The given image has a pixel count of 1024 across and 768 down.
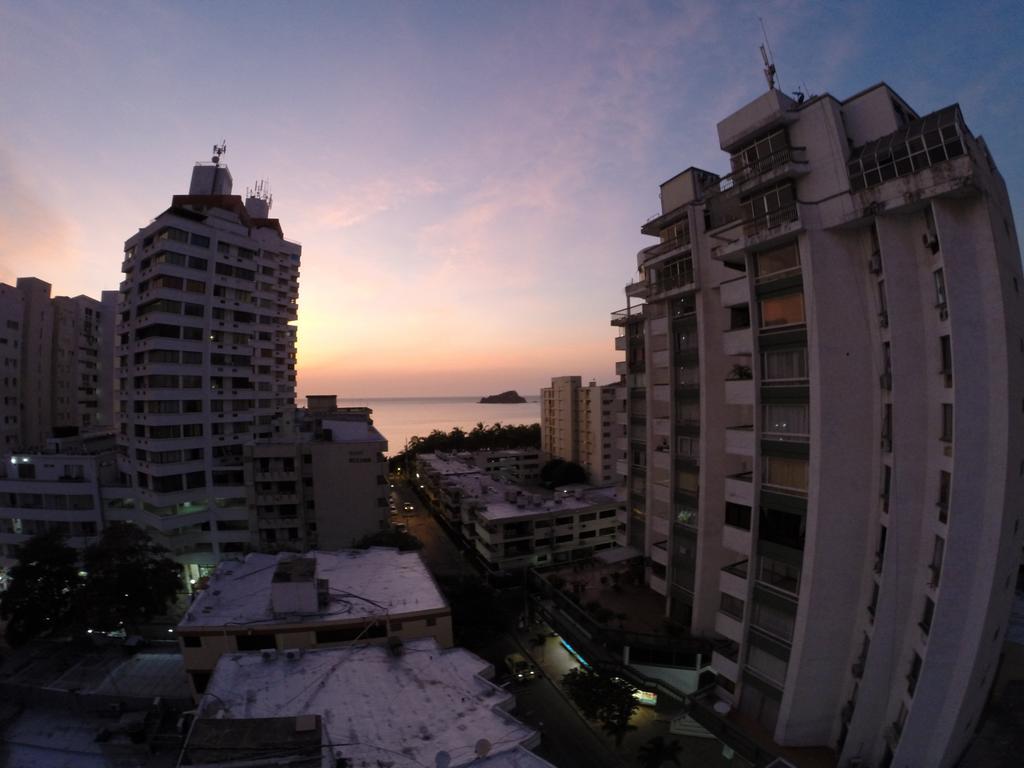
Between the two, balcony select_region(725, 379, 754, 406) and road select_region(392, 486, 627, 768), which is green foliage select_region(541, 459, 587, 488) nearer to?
road select_region(392, 486, 627, 768)

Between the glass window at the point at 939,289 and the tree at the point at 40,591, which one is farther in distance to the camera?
the tree at the point at 40,591

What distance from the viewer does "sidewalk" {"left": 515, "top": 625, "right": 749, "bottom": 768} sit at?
19.3m

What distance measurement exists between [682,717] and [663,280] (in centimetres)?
2054

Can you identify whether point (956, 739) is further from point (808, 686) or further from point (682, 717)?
point (682, 717)

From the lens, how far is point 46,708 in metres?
19.4

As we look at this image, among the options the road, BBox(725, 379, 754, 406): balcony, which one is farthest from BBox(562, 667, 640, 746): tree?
BBox(725, 379, 754, 406): balcony

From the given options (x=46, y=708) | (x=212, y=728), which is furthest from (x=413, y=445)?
(x=212, y=728)

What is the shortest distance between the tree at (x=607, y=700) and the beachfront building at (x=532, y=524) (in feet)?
59.2

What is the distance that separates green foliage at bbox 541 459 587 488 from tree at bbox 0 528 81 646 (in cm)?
5372

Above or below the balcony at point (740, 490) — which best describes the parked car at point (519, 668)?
below

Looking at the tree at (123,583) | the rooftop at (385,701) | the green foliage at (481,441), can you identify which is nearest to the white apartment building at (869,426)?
the rooftop at (385,701)

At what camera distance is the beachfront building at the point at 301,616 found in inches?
727

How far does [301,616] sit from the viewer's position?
19.0m

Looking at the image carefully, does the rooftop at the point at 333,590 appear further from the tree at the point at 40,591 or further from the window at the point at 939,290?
A: the window at the point at 939,290
